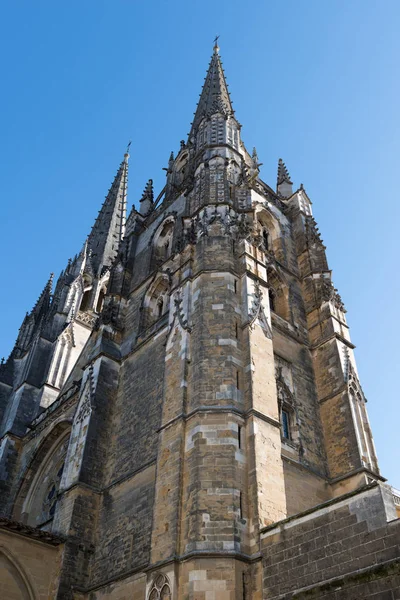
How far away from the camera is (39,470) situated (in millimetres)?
20562

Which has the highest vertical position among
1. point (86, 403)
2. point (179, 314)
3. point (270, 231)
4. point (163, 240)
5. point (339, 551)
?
point (163, 240)

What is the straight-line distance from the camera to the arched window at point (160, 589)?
395 inches

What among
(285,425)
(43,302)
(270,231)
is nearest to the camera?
(285,425)

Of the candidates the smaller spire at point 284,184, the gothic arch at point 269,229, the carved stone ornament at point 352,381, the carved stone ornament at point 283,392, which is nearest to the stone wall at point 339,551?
the carved stone ornament at point 283,392

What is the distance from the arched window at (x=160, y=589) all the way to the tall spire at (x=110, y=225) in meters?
26.8

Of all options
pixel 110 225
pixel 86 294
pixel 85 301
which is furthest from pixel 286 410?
pixel 110 225

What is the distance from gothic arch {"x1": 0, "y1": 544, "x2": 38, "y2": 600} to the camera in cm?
1287

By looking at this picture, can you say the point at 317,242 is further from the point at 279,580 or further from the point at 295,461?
the point at 279,580

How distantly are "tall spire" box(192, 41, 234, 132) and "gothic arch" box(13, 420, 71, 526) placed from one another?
1463 centimetres

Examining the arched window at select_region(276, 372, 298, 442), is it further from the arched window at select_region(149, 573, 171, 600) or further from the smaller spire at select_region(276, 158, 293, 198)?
the smaller spire at select_region(276, 158, 293, 198)

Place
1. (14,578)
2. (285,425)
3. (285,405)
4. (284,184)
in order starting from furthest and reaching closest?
(284,184) < (285,405) < (285,425) < (14,578)

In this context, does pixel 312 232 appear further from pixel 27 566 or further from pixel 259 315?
pixel 27 566

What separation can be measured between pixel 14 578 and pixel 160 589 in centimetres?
477

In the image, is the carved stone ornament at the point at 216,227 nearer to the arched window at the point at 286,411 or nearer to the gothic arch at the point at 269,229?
the gothic arch at the point at 269,229
